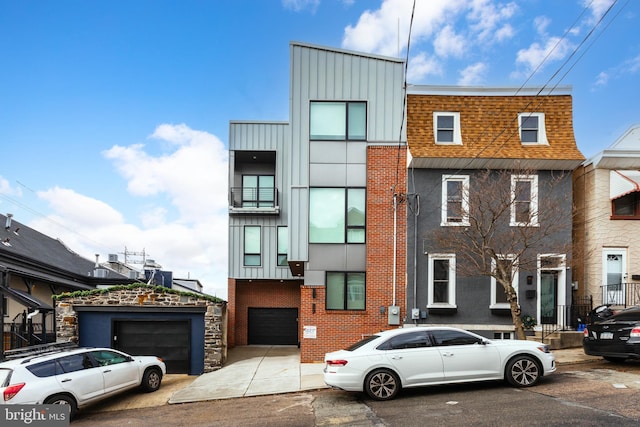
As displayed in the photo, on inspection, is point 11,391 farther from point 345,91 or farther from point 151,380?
point 345,91

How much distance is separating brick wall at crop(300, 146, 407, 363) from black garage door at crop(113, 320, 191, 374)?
13.4ft

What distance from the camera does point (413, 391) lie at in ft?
32.1

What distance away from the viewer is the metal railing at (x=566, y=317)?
14523 millimetres

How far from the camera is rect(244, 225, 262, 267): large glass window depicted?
20656 millimetres

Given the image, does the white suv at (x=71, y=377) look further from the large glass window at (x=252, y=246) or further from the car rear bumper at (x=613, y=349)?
the car rear bumper at (x=613, y=349)

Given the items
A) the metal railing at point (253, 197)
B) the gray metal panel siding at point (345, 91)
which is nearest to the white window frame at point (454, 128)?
the gray metal panel siding at point (345, 91)

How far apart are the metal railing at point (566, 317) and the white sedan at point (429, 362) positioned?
17.7 feet

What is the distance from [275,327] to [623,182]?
48.5 ft

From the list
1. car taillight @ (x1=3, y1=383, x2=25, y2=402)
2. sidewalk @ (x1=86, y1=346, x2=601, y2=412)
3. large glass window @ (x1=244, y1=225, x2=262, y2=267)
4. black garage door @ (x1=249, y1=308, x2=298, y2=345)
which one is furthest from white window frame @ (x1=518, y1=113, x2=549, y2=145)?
car taillight @ (x1=3, y1=383, x2=25, y2=402)

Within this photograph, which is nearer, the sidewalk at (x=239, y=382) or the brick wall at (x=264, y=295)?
the sidewalk at (x=239, y=382)

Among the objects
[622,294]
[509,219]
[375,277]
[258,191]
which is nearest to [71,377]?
[375,277]

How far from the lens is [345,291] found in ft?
49.2

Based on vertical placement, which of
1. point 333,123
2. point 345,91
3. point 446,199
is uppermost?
point 345,91

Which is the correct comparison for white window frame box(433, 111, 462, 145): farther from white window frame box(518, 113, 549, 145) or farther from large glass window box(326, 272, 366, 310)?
large glass window box(326, 272, 366, 310)
